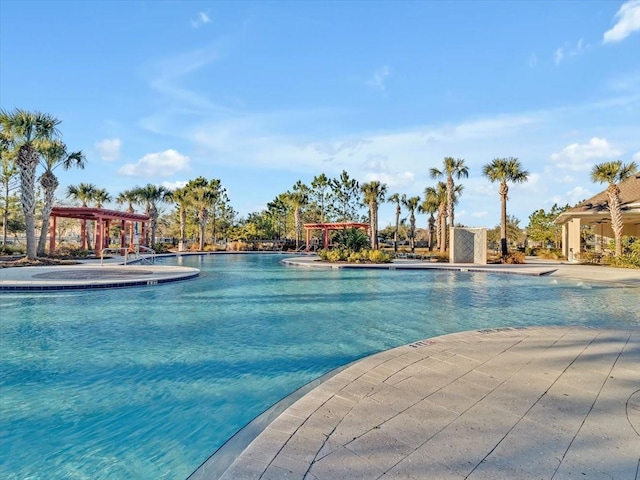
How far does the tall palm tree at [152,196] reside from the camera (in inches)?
1380

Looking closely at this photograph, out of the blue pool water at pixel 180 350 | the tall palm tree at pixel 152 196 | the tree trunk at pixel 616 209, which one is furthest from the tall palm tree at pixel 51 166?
the tree trunk at pixel 616 209

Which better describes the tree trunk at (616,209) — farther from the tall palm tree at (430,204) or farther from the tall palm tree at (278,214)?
the tall palm tree at (278,214)

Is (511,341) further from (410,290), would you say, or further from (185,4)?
(185,4)

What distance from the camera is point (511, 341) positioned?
5.12 m

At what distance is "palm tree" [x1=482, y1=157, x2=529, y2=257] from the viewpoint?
24.9 metres

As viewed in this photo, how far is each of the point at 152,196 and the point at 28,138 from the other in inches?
710

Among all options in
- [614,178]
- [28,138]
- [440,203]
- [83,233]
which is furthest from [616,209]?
[83,233]

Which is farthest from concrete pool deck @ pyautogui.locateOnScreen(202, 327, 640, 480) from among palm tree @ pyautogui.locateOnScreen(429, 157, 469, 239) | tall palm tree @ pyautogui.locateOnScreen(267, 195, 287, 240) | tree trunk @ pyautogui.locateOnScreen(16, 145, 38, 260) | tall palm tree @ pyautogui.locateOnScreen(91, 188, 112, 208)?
tall palm tree @ pyautogui.locateOnScreen(267, 195, 287, 240)

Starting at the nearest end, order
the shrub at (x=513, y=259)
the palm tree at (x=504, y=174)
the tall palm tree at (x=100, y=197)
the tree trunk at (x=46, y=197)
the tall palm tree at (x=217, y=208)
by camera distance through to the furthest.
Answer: the tree trunk at (x=46, y=197) < the shrub at (x=513, y=259) < the palm tree at (x=504, y=174) < the tall palm tree at (x=100, y=197) < the tall palm tree at (x=217, y=208)

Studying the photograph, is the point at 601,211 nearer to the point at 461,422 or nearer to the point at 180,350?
the point at 461,422

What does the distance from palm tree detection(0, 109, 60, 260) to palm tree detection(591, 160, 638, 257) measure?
1123 inches

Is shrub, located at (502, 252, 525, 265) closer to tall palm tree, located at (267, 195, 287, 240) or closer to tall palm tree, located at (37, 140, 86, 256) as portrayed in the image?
tall palm tree, located at (37, 140, 86, 256)

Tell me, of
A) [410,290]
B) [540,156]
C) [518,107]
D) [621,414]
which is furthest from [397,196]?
[621,414]

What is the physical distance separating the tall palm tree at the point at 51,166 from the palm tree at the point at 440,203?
26.0 meters
